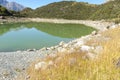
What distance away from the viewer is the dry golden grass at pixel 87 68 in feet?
27.0

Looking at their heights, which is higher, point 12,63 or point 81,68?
point 81,68

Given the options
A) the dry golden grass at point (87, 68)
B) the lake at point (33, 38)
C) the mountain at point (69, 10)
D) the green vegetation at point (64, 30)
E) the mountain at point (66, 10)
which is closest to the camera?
the dry golden grass at point (87, 68)

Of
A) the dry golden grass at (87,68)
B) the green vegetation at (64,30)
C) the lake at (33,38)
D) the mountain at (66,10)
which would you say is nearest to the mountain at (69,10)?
the mountain at (66,10)

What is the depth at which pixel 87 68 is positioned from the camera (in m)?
9.08

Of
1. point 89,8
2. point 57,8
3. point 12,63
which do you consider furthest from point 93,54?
point 57,8

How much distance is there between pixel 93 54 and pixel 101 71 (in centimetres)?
265

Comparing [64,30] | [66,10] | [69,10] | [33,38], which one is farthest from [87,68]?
[66,10]

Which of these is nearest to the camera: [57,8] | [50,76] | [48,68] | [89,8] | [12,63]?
[50,76]

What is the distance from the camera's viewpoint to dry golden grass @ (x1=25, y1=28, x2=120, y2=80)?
8.23 m

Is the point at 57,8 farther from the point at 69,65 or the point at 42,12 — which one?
the point at 69,65

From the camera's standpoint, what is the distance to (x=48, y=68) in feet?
34.1

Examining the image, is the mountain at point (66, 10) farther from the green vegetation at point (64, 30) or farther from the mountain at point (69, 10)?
the green vegetation at point (64, 30)

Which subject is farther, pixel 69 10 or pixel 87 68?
pixel 69 10

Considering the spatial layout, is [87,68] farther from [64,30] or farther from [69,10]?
[69,10]
